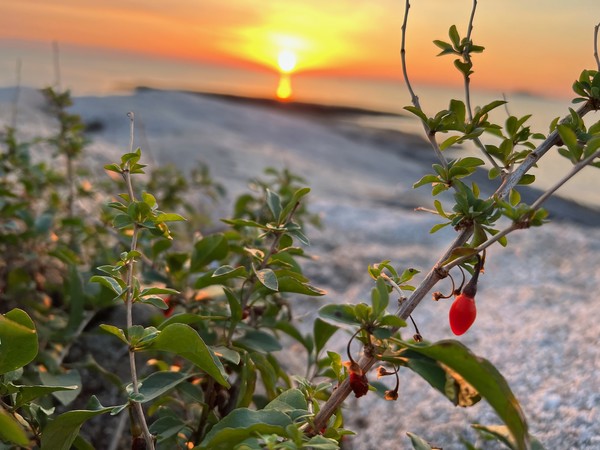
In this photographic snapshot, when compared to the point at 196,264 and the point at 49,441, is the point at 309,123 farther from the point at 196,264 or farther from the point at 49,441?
the point at 49,441

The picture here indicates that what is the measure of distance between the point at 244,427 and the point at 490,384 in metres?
0.29

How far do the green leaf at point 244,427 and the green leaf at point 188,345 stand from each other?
0.05 metres

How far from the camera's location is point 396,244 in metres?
2.99

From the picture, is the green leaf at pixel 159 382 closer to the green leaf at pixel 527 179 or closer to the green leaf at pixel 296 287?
the green leaf at pixel 296 287

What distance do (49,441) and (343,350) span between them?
3.58 feet

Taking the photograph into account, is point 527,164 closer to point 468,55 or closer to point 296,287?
point 468,55

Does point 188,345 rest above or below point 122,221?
below

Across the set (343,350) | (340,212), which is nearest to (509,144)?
(343,350)

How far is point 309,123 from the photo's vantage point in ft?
19.1

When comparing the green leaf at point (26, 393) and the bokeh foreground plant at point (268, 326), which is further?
the green leaf at point (26, 393)

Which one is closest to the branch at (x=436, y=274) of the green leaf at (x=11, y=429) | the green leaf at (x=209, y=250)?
the green leaf at (x=11, y=429)

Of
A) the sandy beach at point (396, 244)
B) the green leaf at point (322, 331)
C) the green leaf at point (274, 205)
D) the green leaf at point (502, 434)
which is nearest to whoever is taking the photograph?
the green leaf at point (502, 434)

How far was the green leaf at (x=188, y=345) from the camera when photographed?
85 cm

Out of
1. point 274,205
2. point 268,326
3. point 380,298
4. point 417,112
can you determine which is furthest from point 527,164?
point 268,326
